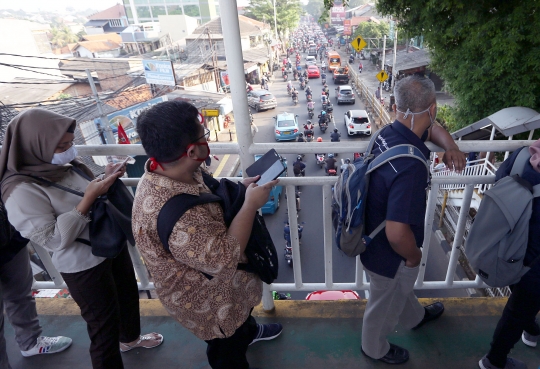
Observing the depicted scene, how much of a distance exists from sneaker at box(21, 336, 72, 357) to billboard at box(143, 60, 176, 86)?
13.4m

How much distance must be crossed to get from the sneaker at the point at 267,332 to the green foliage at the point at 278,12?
121 feet

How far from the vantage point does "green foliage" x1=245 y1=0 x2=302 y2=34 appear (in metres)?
34.2

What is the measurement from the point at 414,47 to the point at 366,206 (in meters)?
25.1

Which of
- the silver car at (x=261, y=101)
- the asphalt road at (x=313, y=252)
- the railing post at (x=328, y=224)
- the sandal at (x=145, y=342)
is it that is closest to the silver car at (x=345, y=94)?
the silver car at (x=261, y=101)

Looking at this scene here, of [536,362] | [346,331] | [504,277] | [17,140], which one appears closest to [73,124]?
[17,140]

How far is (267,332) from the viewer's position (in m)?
1.66

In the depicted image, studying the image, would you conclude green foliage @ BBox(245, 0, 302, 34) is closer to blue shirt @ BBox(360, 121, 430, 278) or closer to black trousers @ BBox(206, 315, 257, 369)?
blue shirt @ BBox(360, 121, 430, 278)

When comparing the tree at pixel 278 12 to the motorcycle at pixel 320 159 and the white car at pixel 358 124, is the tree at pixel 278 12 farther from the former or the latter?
the motorcycle at pixel 320 159

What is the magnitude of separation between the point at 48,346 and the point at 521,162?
2314 millimetres

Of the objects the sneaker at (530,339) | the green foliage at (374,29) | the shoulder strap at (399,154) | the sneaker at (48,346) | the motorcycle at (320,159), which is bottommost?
the motorcycle at (320,159)

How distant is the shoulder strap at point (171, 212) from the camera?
2.96 ft

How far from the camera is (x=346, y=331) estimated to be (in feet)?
5.52

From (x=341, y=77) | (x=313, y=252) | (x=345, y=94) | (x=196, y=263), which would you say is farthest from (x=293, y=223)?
(x=341, y=77)

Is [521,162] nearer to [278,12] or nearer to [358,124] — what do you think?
[358,124]
